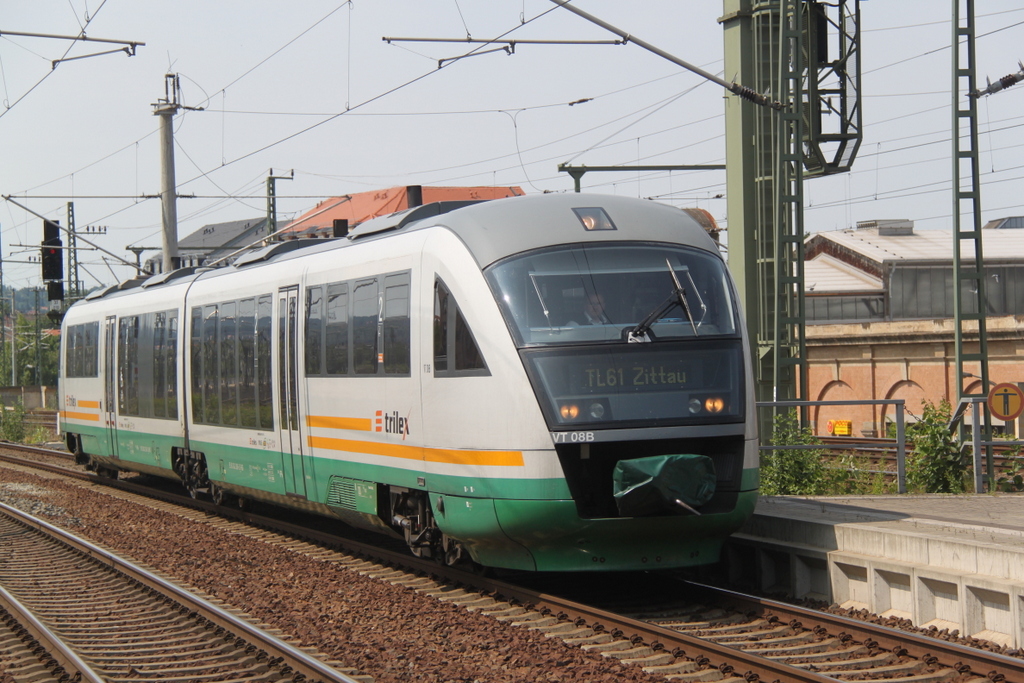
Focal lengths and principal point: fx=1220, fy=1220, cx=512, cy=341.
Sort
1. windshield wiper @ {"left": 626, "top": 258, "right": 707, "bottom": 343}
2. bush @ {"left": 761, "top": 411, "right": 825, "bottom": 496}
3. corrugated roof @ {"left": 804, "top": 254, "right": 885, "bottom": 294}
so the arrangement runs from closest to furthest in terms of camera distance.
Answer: windshield wiper @ {"left": 626, "top": 258, "right": 707, "bottom": 343} < bush @ {"left": 761, "top": 411, "right": 825, "bottom": 496} < corrugated roof @ {"left": 804, "top": 254, "right": 885, "bottom": 294}

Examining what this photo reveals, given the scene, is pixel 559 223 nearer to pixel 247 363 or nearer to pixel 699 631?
pixel 699 631

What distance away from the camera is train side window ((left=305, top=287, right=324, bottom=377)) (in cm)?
1203

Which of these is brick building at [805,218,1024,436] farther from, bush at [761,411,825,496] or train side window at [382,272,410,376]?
train side window at [382,272,410,376]

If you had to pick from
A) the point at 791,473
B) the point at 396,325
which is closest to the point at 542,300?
the point at 396,325

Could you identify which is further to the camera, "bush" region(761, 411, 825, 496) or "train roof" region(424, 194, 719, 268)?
"bush" region(761, 411, 825, 496)

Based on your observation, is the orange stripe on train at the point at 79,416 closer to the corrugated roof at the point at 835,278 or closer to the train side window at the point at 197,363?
the train side window at the point at 197,363

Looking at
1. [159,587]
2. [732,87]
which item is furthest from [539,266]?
[732,87]

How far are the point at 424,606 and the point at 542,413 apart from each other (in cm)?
196

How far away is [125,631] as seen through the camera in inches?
365

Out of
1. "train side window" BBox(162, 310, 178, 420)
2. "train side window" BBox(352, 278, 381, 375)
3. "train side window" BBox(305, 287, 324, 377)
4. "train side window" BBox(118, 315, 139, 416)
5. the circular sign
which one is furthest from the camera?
"train side window" BBox(118, 315, 139, 416)

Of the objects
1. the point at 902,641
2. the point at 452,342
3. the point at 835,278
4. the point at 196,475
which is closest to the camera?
the point at 902,641

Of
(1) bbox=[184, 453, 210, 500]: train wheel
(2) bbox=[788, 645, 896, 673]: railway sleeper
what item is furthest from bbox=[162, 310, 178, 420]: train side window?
(2) bbox=[788, 645, 896, 673]: railway sleeper

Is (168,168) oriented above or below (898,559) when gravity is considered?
above

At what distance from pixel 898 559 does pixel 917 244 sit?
5661 cm
